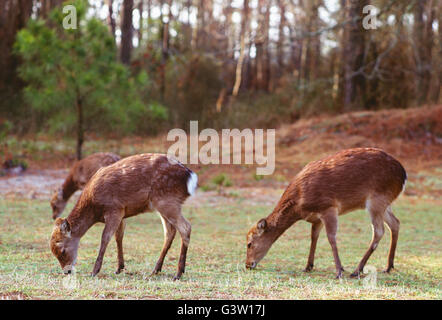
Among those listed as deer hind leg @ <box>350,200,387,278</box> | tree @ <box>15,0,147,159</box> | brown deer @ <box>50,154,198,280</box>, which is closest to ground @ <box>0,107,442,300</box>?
deer hind leg @ <box>350,200,387,278</box>

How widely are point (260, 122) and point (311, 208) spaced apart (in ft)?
66.2

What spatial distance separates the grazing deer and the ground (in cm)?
50

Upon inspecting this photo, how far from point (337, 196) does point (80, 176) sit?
643cm

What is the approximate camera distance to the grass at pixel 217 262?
573cm

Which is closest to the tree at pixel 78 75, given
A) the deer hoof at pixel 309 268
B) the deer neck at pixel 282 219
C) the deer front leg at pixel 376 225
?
the deer neck at pixel 282 219

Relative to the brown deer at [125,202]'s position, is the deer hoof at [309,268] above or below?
below

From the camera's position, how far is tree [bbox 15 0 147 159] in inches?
727

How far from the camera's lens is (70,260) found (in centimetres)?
723

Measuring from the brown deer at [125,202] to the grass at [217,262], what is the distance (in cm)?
38

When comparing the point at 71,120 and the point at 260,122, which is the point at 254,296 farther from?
the point at 260,122

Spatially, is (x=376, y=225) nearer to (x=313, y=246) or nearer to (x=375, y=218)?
(x=375, y=218)

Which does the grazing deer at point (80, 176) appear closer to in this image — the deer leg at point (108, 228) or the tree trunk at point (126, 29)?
the deer leg at point (108, 228)

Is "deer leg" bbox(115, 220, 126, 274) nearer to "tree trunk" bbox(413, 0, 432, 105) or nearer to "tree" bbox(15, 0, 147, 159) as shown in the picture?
"tree" bbox(15, 0, 147, 159)
